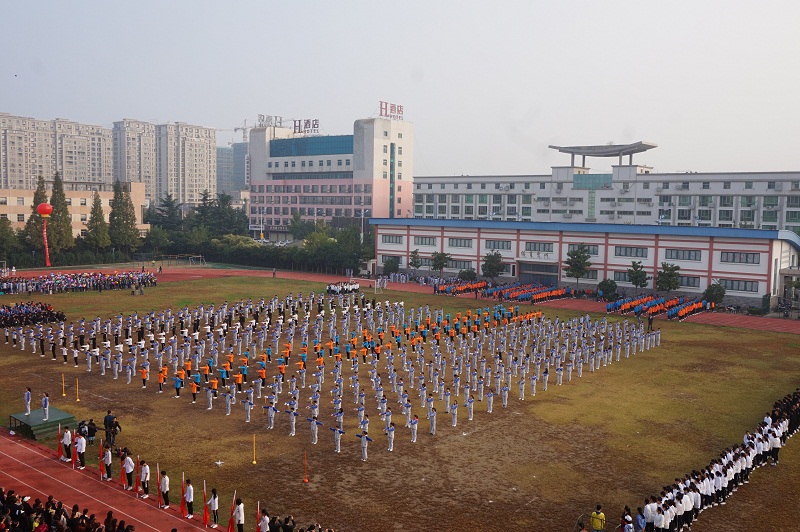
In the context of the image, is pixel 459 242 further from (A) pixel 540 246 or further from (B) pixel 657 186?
(B) pixel 657 186

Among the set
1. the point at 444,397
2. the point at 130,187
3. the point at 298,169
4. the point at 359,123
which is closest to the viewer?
the point at 444,397

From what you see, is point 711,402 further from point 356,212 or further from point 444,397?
point 356,212

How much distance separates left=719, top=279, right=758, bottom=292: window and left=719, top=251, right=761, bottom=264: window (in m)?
1.49

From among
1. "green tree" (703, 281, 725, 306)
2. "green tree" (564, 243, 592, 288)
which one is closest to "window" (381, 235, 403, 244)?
"green tree" (564, 243, 592, 288)

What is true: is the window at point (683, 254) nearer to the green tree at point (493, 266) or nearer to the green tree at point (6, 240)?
the green tree at point (493, 266)

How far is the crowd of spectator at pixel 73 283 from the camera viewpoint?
48750 millimetres

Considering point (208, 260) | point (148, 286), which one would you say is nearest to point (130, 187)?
point (208, 260)

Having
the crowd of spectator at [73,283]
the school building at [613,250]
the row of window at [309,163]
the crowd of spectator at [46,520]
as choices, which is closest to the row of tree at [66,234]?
the crowd of spectator at [73,283]

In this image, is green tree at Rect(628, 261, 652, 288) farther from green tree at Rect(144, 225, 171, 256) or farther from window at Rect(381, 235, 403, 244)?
green tree at Rect(144, 225, 171, 256)

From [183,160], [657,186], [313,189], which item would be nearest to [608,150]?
[657,186]

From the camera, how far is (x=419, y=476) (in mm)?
17078

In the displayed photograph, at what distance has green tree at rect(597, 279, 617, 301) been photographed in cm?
5159

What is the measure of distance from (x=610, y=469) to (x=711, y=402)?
8822mm

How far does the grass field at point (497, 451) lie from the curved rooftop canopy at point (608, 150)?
55790 millimetres
